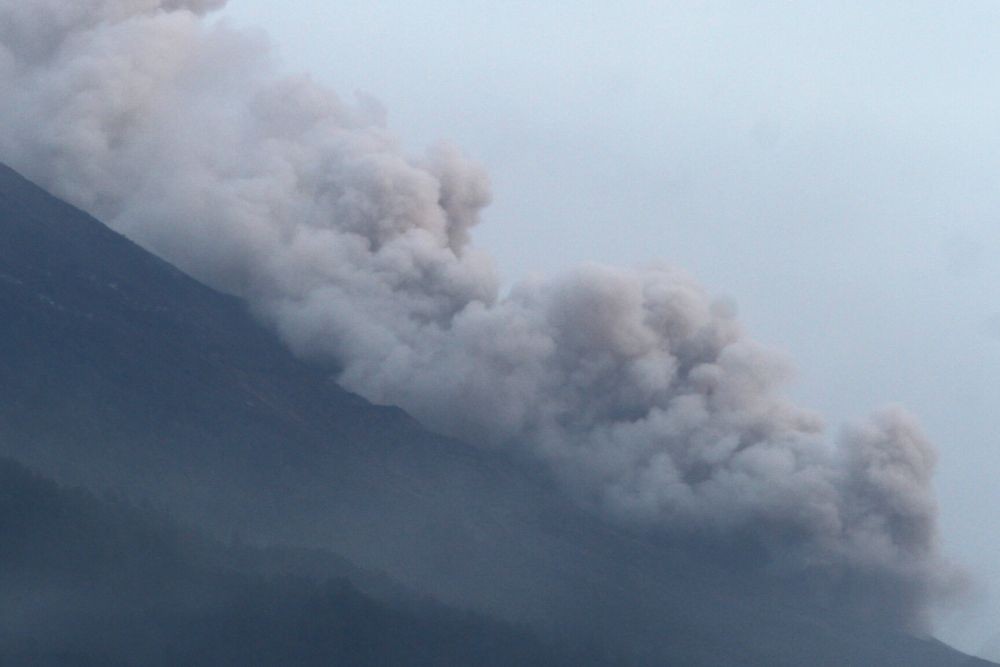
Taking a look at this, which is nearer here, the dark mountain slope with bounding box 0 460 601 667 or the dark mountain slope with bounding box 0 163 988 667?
the dark mountain slope with bounding box 0 460 601 667

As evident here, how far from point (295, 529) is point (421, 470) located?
6943mm

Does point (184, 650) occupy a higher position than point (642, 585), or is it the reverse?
point (642, 585)

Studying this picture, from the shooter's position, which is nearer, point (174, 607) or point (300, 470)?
point (174, 607)

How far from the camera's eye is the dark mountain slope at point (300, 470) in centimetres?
3856

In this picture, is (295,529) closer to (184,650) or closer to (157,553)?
(157,553)

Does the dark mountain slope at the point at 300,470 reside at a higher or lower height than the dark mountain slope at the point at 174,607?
higher

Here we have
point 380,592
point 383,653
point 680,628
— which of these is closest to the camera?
point 383,653

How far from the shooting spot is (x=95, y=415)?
39.4 metres

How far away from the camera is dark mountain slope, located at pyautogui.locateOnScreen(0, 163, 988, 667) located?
38562 mm

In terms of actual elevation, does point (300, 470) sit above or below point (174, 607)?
above

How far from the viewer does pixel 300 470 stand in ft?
138

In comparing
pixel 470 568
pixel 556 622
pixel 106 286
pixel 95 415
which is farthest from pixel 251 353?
pixel 556 622

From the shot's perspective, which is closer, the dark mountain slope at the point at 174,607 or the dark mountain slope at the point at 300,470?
the dark mountain slope at the point at 174,607

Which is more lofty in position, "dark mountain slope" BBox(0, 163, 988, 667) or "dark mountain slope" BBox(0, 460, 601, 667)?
"dark mountain slope" BBox(0, 163, 988, 667)
